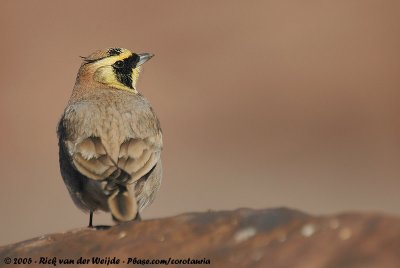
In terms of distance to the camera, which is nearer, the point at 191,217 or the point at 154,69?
the point at 191,217

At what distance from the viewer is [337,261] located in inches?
182

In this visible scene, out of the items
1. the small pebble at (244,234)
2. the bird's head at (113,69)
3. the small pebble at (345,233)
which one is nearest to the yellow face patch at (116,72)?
the bird's head at (113,69)

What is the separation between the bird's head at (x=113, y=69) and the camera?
870cm

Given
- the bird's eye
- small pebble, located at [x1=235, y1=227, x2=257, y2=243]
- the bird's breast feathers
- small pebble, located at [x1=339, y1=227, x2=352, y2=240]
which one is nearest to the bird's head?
the bird's eye

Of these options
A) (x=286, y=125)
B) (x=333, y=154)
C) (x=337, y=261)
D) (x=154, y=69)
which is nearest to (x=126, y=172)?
(x=337, y=261)

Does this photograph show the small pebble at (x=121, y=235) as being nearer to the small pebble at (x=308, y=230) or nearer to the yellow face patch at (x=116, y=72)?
the small pebble at (x=308, y=230)

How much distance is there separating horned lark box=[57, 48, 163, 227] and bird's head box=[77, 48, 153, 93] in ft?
0.05

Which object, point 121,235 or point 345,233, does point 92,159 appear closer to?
point 121,235

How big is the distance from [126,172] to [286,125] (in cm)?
1414

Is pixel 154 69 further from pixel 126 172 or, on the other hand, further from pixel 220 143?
pixel 126 172

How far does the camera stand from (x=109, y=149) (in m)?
7.22

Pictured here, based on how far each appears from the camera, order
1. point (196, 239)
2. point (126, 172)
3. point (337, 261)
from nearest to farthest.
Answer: point (337, 261), point (196, 239), point (126, 172)

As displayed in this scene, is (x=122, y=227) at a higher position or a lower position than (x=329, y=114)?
higher

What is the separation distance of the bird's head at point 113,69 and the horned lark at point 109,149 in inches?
0.5
